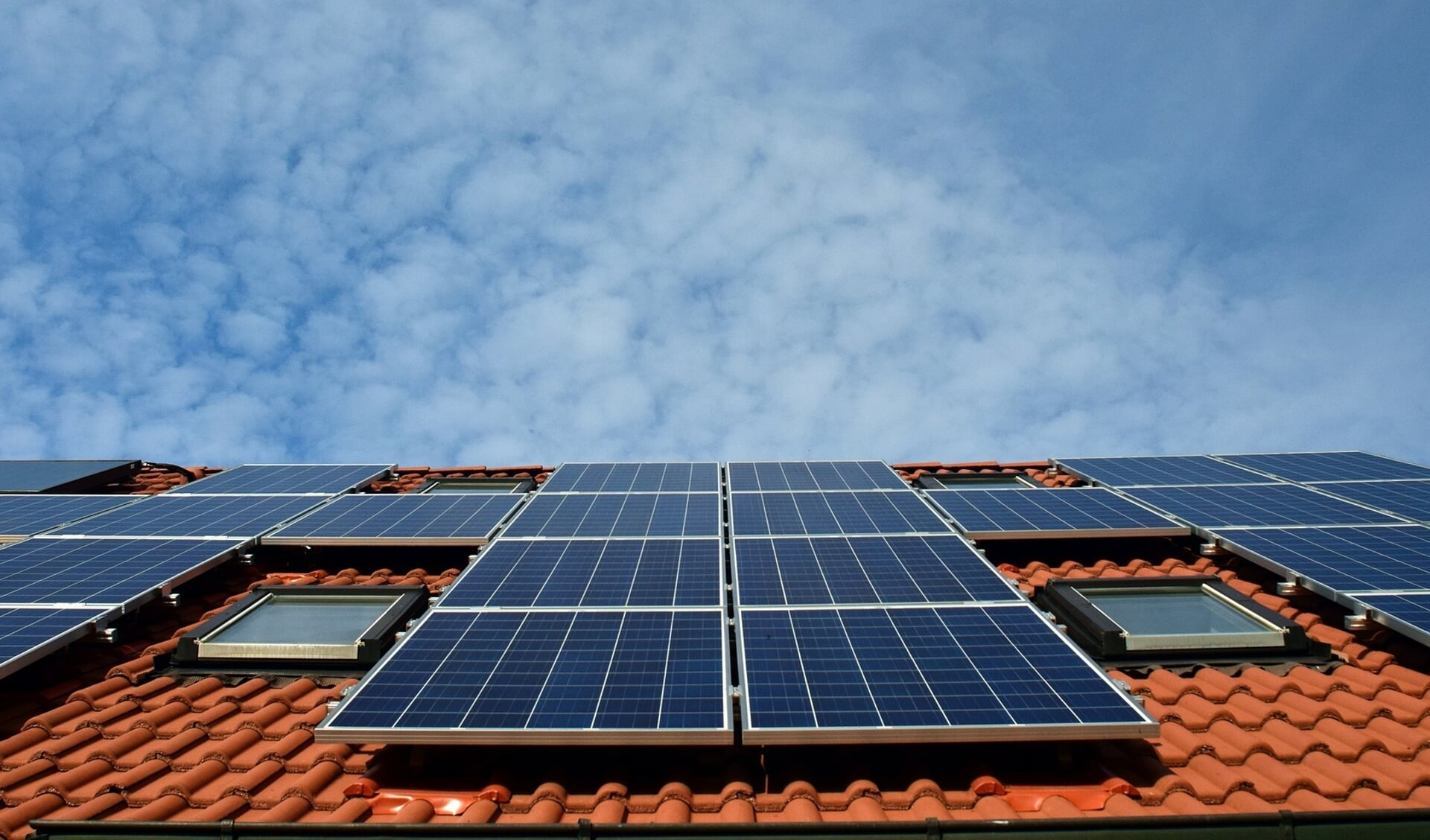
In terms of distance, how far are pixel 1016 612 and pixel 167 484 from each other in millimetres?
15668

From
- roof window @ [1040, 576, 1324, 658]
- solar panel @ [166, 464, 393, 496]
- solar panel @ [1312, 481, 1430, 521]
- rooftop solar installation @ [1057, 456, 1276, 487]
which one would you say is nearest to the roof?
roof window @ [1040, 576, 1324, 658]

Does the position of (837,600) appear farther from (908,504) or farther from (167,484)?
(167,484)

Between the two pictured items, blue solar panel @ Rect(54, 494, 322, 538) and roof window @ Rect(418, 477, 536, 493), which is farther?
roof window @ Rect(418, 477, 536, 493)

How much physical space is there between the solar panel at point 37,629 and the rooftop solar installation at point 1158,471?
1399cm

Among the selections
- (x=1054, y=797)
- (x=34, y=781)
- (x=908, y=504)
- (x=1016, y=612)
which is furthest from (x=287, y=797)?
(x=908, y=504)

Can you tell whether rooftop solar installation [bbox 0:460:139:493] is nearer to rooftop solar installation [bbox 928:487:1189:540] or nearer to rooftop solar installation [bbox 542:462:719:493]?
rooftop solar installation [bbox 542:462:719:493]

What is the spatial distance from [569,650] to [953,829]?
3628 millimetres

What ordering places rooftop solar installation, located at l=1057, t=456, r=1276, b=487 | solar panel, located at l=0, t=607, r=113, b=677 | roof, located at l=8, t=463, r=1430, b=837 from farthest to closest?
rooftop solar installation, located at l=1057, t=456, r=1276, b=487, solar panel, located at l=0, t=607, r=113, b=677, roof, located at l=8, t=463, r=1430, b=837

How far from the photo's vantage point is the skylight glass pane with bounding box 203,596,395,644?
799 centimetres

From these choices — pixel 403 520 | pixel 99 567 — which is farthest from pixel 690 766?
pixel 99 567

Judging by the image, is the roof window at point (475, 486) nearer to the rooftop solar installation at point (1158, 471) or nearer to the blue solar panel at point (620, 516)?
the blue solar panel at point (620, 516)

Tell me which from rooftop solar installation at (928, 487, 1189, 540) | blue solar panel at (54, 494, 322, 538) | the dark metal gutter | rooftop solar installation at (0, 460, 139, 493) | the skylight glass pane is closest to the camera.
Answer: the dark metal gutter

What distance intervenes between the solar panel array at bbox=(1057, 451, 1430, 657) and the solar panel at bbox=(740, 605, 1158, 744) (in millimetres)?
3908

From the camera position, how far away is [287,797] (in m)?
5.48
